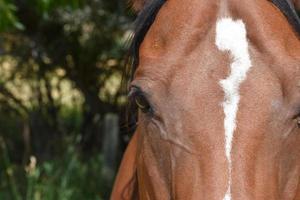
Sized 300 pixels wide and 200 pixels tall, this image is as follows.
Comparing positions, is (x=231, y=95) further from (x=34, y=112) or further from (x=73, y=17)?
(x=34, y=112)

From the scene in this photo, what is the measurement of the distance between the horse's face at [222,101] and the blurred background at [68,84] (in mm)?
3604

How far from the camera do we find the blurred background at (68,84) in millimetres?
7070

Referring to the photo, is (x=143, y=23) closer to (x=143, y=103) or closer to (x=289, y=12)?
(x=143, y=103)

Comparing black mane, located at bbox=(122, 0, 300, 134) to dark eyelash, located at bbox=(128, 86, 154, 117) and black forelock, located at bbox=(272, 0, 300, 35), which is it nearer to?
black forelock, located at bbox=(272, 0, 300, 35)

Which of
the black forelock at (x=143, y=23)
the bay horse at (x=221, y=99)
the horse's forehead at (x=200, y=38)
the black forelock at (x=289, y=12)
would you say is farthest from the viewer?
the black forelock at (x=143, y=23)

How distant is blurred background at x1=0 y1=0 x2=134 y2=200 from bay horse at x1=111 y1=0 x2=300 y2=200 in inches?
141

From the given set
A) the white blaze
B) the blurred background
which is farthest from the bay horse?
the blurred background

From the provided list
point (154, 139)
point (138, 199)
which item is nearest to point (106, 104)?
point (138, 199)

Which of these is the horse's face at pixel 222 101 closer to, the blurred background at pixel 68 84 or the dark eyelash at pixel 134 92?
the dark eyelash at pixel 134 92

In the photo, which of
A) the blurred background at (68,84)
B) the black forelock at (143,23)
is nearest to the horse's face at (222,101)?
the black forelock at (143,23)

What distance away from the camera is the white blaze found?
2.86 metres

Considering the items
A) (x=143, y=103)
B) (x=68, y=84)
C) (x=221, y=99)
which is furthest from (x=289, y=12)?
(x=68, y=84)

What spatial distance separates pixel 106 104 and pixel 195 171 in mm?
4832

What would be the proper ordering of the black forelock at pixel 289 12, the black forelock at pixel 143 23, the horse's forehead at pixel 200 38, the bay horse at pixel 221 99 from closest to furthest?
the bay horse at pixel 221 99, the horse's forehead at pixel 200 38, the black forelock at pixel 289 12, the black forelock at pixel 143 23
